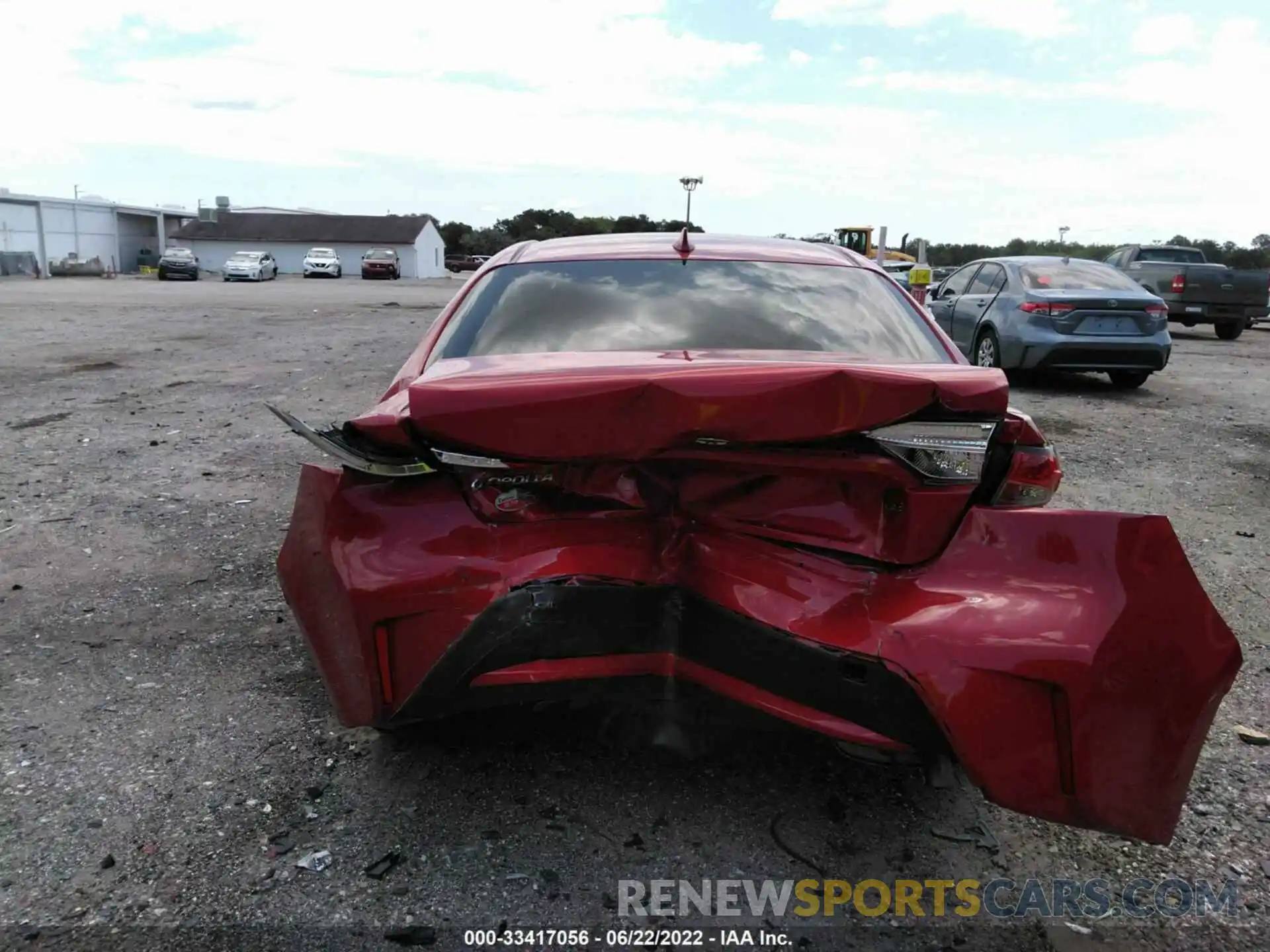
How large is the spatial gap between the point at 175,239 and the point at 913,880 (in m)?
77.0

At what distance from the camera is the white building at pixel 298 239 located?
225ft

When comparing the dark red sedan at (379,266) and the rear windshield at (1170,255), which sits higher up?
the rear windshield at (1170,255)

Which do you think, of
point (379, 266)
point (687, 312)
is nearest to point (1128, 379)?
point (687, 312)

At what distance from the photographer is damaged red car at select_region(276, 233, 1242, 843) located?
2041mm

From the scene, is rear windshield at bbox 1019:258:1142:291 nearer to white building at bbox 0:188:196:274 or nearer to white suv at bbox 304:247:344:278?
white suv at bbox 304:247:344:278

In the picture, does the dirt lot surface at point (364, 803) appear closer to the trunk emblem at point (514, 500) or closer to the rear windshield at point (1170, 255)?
the trunk emblem at point (514, 500)

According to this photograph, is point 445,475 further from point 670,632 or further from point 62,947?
point 62,947

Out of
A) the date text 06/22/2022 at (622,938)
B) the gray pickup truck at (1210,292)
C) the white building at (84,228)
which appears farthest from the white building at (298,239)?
the date text 06/22/2022 at (622,938)

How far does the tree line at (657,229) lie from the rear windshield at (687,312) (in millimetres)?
8437

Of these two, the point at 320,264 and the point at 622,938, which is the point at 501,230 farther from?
the point at 622,938

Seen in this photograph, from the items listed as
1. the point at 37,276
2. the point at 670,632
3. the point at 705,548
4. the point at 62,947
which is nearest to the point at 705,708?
the point at 670,632

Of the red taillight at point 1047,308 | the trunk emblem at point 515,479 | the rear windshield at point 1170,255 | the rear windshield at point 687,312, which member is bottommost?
the trunk emblem at point 515,479

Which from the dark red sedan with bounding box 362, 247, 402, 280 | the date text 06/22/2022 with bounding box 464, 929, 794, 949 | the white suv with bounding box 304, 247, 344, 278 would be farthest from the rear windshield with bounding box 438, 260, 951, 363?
the white suv with bounding box 304, 247, 344, 278

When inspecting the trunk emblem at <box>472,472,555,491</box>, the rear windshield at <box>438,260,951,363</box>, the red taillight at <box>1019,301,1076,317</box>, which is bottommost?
the trunk emblem at <box>472,472,555,491</box>
